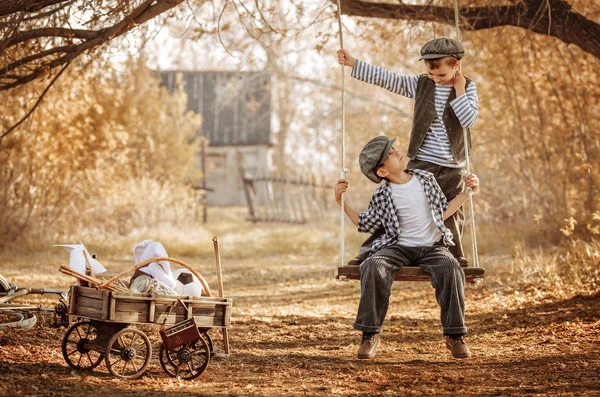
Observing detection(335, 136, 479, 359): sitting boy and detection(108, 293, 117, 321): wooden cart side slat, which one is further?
detection(335, 136, 479, 359): sitting boy

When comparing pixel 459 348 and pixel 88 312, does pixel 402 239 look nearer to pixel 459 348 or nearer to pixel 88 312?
pixel 459 348

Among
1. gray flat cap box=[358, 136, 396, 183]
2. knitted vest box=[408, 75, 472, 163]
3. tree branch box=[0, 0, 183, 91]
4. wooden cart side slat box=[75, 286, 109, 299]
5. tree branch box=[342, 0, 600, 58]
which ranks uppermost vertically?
tree branch box=[342, 0, 600, 58]

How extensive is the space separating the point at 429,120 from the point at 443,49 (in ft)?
1.54

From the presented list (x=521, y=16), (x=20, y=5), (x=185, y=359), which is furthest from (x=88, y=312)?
(x=521, y=16)

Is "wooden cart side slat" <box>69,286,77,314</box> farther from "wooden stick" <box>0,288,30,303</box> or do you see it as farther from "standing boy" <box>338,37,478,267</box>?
"standing boy" <box>338,37,478,267</box>

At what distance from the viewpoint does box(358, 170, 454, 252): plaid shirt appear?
5152 millimetres

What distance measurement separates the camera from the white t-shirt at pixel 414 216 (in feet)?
16.9

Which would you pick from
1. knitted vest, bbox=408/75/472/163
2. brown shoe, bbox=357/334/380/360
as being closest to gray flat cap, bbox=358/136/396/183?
knitted vest, bbox=408/75/472/163

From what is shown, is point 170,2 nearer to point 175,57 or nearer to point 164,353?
point 164,353

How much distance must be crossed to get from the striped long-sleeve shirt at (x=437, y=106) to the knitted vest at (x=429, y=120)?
25 millimetres

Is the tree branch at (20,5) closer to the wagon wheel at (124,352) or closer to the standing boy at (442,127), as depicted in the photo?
the standing boy at (442,127)

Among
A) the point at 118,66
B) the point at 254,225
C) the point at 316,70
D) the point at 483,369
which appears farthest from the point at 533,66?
the point at 316,70

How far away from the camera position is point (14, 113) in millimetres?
11430

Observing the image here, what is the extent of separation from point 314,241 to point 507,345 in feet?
29.2
